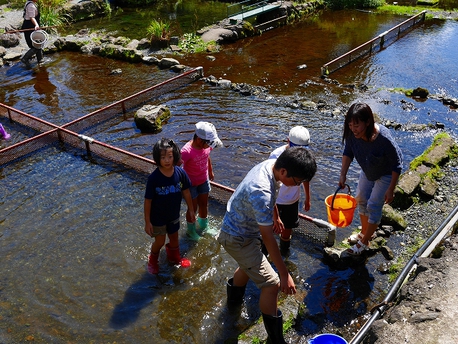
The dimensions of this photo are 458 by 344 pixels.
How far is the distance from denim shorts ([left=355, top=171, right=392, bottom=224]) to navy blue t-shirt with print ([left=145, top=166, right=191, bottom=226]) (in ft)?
6.41

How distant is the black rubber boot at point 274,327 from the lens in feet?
13.2

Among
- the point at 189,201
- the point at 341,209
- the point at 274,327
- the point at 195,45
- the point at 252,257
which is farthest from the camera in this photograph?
the point at 195,45

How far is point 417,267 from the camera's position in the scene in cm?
469

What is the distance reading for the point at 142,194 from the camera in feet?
22.4

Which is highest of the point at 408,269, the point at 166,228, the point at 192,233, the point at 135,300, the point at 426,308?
the point at 166,228

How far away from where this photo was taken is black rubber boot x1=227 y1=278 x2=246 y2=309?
4617mm

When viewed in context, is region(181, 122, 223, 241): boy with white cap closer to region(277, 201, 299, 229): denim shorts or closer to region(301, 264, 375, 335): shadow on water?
region(277, 201, 299, 229): denim shorts

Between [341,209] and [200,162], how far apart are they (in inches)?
66.5

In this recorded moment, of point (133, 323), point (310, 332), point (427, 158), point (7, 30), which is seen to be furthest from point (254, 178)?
point (7, 30)

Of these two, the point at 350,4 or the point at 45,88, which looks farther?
the point at 350,4

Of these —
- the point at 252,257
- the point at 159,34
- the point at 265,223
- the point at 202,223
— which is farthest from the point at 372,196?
the point at 159,34

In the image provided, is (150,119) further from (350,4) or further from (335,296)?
(350,4)

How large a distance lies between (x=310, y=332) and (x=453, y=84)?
948 cm

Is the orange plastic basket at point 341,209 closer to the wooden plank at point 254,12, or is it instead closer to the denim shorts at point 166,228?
the denim shorts at point 166,228
